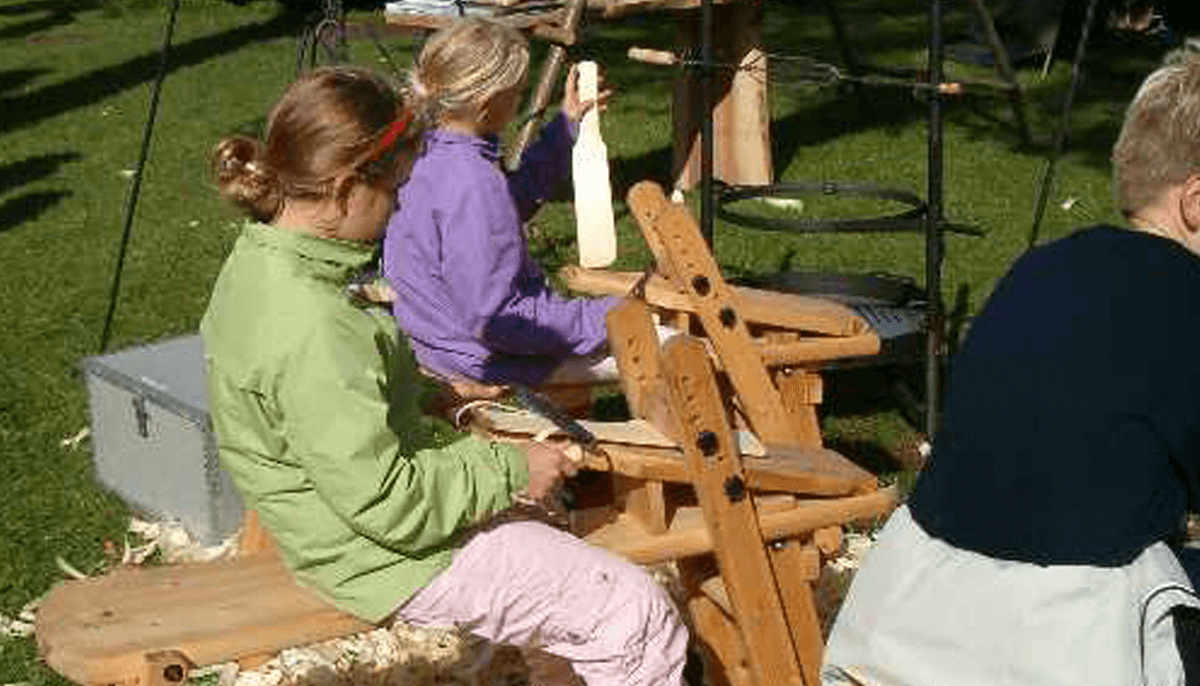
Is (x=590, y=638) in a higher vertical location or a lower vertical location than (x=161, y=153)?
higher

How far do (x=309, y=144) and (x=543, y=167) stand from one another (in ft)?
6.72

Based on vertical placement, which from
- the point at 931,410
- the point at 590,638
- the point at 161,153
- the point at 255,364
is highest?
the point at 255,364

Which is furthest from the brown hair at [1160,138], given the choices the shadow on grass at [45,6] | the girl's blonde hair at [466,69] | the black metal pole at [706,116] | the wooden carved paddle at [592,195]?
the shadow on grass at [45,6]

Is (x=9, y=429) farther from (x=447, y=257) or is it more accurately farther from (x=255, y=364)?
(x=255, y=364)

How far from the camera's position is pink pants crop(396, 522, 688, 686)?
335 cm

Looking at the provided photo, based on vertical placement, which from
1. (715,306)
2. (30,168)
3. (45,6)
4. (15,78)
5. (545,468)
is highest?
(545,468)

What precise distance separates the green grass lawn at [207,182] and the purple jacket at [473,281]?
4.35 feet

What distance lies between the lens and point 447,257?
4488 millimetres

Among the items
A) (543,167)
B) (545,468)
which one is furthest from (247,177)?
(543,167)

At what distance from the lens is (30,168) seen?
421 inches

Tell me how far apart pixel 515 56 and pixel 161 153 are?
23.1ft

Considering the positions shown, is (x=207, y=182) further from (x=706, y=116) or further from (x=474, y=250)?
(x=474, y=250)

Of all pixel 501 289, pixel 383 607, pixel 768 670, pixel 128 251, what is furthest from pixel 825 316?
pixel 128 251

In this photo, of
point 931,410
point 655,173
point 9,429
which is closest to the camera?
point 931,410
